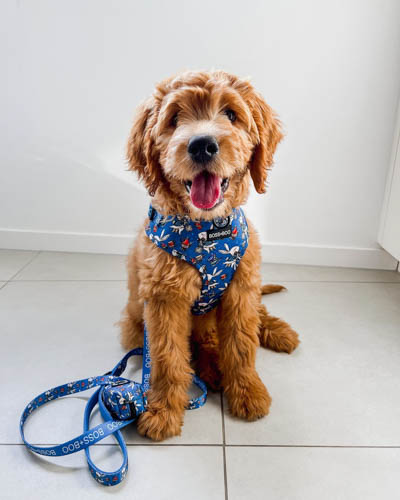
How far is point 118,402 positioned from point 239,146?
0.84 meters

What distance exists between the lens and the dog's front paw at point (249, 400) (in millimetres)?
1257

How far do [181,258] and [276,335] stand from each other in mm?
687

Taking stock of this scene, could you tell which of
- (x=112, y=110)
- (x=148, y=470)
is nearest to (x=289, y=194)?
(x=112, y=110)

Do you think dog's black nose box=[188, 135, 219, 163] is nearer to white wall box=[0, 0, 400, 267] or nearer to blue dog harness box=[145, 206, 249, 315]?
blue dog harness box=[145, 206, 249, 315]

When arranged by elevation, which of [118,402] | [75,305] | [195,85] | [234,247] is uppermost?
[195,85]

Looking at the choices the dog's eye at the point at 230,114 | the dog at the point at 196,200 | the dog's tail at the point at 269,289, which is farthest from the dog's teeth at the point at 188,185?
the dog's tail at the point at 269,289

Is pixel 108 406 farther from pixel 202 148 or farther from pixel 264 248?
pixel 264 248

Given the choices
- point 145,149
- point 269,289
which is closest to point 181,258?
point 145,149

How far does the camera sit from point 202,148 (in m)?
1.00

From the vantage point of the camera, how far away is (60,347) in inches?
64.4

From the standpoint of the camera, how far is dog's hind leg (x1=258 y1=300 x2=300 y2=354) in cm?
162

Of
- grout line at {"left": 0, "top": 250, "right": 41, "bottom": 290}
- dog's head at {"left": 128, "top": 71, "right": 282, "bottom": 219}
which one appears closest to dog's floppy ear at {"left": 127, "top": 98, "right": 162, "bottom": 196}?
dog's head at {"left": 128, "top": 71, "right": 282, "bottom": 219}

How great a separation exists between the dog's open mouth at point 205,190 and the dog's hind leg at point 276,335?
729mm

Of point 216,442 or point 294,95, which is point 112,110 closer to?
point 294,95
